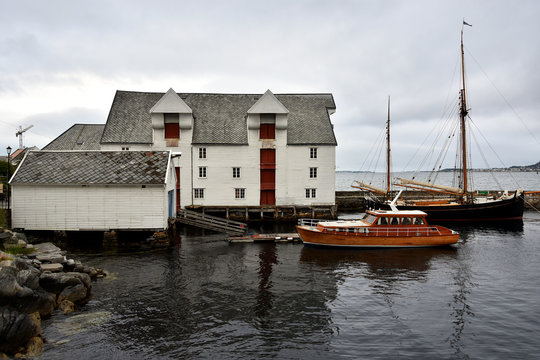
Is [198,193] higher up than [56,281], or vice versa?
[198,193]

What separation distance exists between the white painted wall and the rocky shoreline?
20.1ft

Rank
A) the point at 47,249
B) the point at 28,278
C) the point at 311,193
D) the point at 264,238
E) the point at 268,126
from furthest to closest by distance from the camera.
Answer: the point at 311,193 < the point at 268,126 < the point at 264,238 < the point at 47,249 < the point at 28,278

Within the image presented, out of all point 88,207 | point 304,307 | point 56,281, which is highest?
point 88,207

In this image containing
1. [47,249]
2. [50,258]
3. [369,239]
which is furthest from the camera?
[369,239]

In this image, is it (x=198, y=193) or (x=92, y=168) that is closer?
(x=92, y=168)

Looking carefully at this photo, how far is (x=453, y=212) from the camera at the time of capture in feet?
142

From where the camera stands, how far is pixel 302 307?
16.2 metres

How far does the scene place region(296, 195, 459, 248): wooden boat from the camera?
2745cm

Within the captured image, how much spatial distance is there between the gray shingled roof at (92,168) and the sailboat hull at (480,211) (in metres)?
31.1

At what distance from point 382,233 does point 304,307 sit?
13459 millimetres

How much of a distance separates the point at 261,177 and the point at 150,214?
53.9ft

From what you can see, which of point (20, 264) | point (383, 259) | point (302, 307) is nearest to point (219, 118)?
point (383, 259)

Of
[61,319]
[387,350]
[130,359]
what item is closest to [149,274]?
[61,319]

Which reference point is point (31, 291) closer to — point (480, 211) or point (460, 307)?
point (460, 307)
